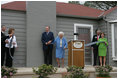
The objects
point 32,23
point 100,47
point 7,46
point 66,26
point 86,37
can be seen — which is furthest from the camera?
point 86,37

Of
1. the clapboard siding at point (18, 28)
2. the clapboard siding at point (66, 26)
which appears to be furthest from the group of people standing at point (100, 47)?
the clapboard siding at point (18, 28)

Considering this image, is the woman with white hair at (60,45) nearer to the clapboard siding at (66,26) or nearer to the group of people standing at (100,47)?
the clapboard siding at (66,26)

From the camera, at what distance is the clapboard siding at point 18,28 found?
7.14 m

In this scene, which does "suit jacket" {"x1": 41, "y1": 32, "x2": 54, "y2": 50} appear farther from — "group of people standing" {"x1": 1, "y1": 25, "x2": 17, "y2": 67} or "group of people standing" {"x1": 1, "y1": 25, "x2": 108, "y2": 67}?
"group of people standing" {"x1": 1, "y1": 25, "x2": 17, "y2": 67}

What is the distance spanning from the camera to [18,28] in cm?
725

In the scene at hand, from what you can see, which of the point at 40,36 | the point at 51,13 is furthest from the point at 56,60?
the point at 51,13

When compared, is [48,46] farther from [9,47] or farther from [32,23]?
[9,47]

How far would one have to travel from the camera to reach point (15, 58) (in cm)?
714

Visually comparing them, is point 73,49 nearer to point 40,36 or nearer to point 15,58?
point 40,36

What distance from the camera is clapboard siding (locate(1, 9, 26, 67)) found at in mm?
7137

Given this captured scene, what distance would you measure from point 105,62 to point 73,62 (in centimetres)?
217

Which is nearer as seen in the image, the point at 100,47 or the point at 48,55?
the point at 48,55

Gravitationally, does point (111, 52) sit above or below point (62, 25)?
below

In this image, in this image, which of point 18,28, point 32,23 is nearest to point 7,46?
point 18,28
